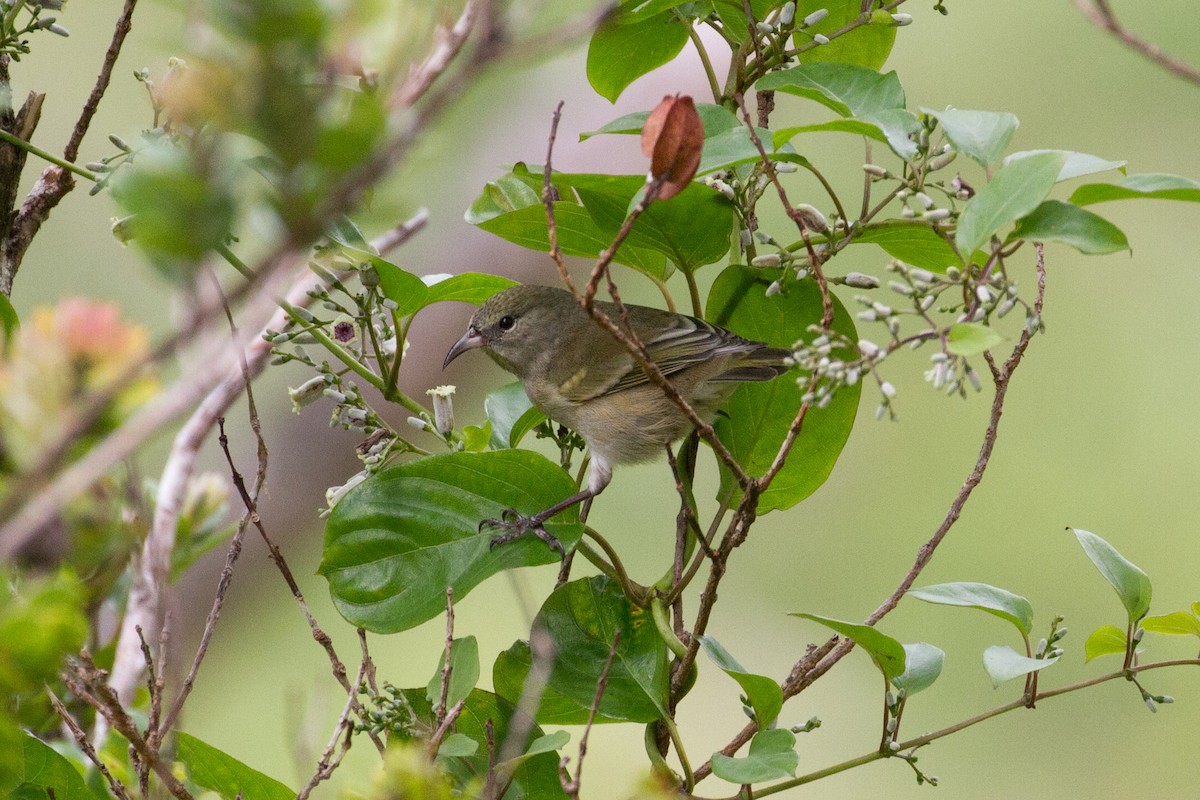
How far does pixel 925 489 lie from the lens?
4410mm

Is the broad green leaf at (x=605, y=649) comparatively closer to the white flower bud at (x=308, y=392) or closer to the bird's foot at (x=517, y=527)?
the bird's foot at (x=517, y=527)

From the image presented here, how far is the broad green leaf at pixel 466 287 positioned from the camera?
48.0 inches

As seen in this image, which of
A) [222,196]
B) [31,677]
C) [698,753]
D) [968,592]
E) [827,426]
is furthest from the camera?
[698,753]

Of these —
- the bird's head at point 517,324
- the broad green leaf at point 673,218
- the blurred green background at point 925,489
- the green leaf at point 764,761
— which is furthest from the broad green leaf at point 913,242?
the blurred green background at point 925,489

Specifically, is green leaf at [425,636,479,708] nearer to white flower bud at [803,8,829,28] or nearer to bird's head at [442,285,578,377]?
white flower bud at [803,8,829,28]

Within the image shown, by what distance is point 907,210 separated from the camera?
113 cm

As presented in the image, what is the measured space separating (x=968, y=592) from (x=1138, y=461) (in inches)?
146

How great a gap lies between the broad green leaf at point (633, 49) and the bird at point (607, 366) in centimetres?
37

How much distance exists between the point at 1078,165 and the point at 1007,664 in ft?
1.44

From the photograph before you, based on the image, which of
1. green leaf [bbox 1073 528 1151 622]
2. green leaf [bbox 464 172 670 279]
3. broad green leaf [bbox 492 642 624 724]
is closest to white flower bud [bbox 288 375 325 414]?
green leaf [bbox 464 172 670 279]

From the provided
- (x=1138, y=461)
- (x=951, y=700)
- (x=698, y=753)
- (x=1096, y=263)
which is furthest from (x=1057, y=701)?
(x=1096, y=263)

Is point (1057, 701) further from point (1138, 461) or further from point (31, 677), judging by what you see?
point (31, 677)

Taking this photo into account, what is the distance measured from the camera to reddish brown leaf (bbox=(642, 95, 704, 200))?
31.4 inches

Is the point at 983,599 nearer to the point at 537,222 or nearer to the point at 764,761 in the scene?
the point at 764,761
